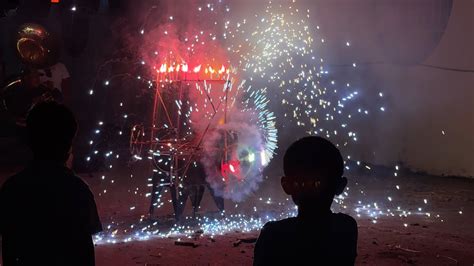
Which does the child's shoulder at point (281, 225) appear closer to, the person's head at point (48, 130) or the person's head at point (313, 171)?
the person's head at point (313, 171)

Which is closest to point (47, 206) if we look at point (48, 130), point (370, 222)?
point (48, 130)

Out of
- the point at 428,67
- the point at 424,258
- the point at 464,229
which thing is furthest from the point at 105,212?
the point at 428,67

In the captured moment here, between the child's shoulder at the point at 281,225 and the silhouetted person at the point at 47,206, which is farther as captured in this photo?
the silhouetted person at the point at 47,206

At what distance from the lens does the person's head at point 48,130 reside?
2.57 meters

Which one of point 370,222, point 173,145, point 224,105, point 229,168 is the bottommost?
point 370,222

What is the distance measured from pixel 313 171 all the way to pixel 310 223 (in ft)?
0.70

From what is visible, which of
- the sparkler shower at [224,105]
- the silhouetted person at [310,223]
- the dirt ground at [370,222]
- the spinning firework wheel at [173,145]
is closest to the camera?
the silhouetted person at [310,223]

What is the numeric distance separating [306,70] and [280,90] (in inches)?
32.8

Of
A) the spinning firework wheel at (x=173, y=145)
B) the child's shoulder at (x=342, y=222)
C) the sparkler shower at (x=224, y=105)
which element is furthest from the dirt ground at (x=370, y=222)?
the child's shoulder at (x=342, y=222)

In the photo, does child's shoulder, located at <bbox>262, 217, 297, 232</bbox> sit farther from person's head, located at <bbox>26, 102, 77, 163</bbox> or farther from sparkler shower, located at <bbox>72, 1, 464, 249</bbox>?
sparkler shower, located at <bbox>72, 1, 464, 249</bbox>

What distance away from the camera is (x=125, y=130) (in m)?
13.0

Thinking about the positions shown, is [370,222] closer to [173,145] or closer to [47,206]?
[173,145]

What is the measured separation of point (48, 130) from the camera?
258 cm

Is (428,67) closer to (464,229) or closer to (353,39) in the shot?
(353,39)
